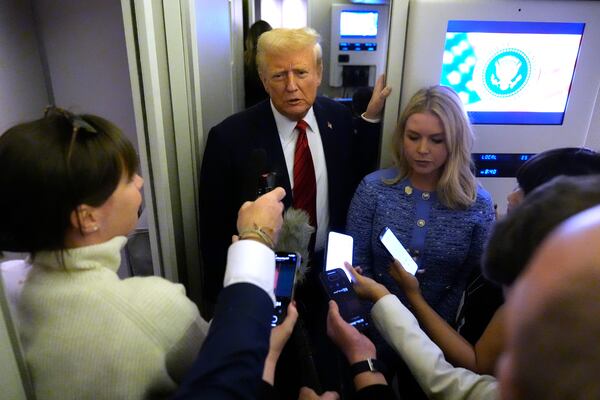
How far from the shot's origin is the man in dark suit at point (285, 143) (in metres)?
1.58

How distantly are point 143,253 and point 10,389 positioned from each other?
1165 mm

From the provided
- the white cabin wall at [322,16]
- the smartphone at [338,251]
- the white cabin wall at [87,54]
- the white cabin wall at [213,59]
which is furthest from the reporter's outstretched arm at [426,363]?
the white cabin wall at [322,16]

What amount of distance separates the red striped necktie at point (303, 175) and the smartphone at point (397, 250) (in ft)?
1.23

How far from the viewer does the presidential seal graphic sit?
1493mm

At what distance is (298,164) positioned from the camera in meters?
1.66

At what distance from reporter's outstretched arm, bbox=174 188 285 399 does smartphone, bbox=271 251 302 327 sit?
0.23 metres

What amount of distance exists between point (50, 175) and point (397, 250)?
111 cm

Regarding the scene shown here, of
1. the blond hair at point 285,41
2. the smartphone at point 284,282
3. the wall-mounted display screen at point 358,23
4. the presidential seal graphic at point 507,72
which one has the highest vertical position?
the wall-mounted display screen at point 358,23

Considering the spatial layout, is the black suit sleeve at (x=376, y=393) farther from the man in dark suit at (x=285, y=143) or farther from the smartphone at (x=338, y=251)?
the man in dark suit at (x=285, y=143)

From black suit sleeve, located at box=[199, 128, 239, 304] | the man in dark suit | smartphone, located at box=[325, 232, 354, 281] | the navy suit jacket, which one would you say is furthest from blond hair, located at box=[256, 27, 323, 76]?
smartphone, located at box=[325, 232, 354, 281]

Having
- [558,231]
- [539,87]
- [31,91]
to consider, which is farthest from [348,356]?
[31,91]

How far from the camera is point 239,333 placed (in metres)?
0.66

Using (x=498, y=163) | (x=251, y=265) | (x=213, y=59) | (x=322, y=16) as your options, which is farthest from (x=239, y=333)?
(x=322, y=16)

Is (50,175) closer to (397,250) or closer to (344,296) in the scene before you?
(344,296)
